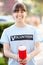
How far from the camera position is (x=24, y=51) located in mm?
1836

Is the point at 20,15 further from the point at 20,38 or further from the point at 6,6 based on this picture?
the point at 6,6

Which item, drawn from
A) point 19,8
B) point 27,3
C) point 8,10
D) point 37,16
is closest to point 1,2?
point 8,10

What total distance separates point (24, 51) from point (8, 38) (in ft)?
0.79

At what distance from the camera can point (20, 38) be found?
198 cm

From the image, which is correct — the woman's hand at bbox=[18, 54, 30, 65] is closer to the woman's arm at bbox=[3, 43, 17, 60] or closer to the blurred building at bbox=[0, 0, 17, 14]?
the woman's arm at bbox=[3, 43, 17, 60]

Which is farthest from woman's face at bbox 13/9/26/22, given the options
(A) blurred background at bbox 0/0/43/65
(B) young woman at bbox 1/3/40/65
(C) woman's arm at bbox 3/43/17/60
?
(A) blurred background at bbox 0/0/43/65

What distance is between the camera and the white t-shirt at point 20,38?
198cm

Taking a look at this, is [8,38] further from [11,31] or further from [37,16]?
[37,16]

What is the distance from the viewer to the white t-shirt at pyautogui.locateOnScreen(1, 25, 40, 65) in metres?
1.98

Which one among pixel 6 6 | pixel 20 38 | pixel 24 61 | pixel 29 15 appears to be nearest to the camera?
pixel 24 61

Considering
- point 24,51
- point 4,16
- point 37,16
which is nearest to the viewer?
point 24,51

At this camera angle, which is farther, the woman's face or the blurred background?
the blurred background

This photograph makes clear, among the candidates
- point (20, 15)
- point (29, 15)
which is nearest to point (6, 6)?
point (29, 15)

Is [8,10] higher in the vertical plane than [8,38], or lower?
higher
